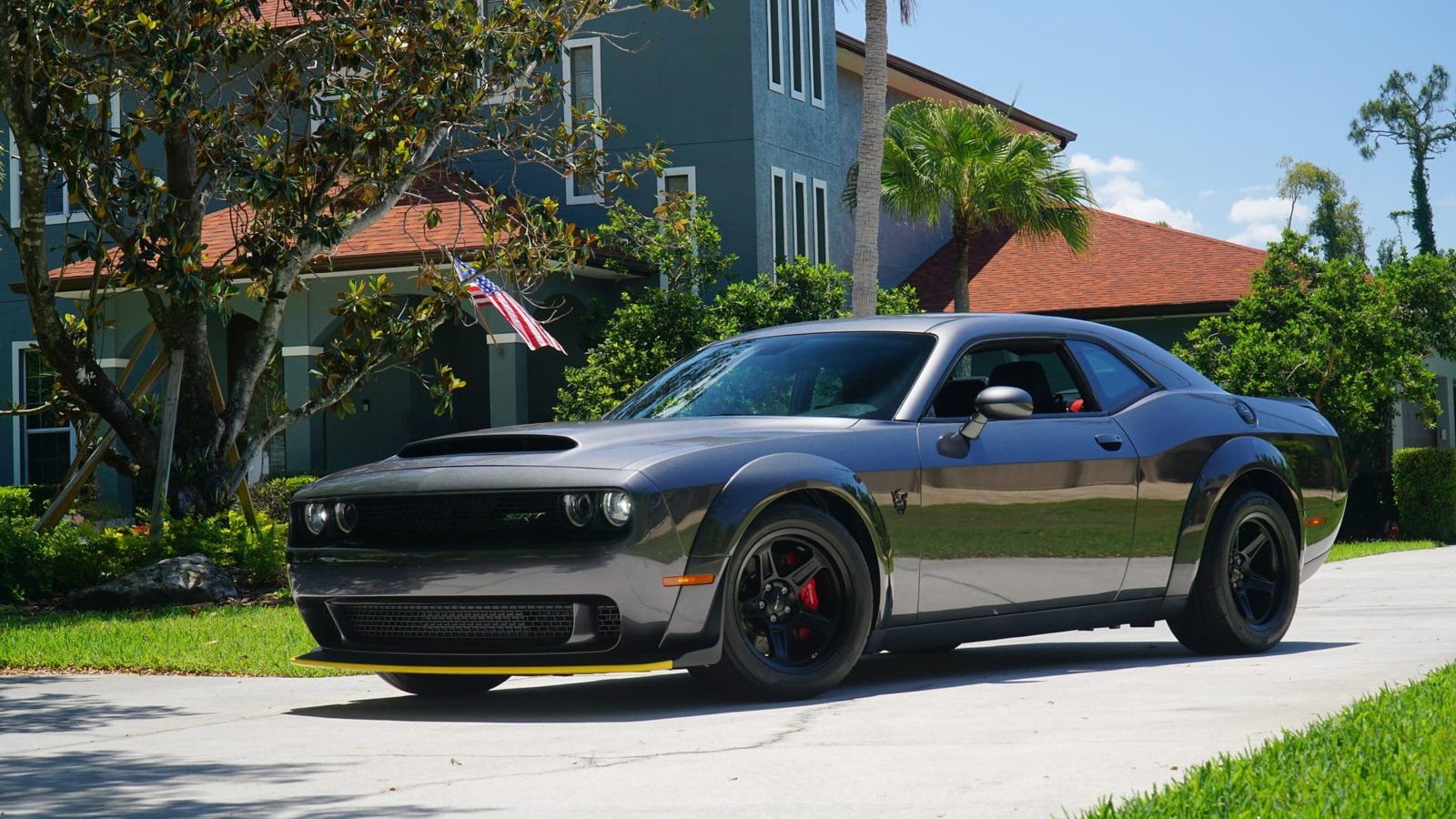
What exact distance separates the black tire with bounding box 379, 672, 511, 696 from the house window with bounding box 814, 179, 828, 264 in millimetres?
19568

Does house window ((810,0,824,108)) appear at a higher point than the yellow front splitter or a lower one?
higher

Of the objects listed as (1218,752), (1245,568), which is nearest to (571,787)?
(1218,752)

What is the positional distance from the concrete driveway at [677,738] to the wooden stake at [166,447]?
5.81 metres

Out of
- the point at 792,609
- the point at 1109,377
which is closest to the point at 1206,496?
the point at 1109,377

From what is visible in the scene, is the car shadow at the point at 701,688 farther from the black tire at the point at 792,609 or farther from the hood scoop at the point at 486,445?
the hood scoop at the point at 486,445

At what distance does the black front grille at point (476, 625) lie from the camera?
6367mm

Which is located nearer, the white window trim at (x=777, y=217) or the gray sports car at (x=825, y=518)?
the gray sports car at (x=825, y=518)

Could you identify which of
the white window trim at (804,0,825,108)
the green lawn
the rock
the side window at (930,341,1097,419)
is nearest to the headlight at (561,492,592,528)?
the side window at (930,341,1097,419)

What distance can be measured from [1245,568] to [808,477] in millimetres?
2946

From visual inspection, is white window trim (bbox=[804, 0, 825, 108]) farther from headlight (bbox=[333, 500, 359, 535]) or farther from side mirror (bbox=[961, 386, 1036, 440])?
headlight (bbox=[333, 500, 359, 535])

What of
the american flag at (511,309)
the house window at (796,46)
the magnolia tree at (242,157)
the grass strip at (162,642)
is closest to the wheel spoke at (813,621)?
the grass strip at (162,642)

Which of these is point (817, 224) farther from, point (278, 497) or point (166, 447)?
point (166, 447)

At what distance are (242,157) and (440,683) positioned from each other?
8.22 m

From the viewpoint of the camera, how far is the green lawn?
14.0ft
